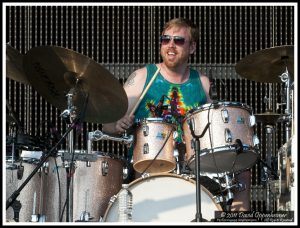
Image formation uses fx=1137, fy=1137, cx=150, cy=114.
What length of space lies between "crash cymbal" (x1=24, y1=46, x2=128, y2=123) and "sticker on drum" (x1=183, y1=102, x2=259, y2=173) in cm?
59

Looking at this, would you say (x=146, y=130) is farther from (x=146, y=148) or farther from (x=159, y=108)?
(x=159, y=108)

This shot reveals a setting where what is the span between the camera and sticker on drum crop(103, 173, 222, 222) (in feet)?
29.0

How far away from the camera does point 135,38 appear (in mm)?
12508

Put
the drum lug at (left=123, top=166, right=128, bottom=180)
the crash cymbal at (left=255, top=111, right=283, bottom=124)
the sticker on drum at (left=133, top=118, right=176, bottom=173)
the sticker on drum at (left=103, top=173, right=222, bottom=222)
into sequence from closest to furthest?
the sticker on drum at (left=103, top=173, right=222, bottom=222)
the sticker on drum at (left=133, top=118, right=176, bottom=173)
the drum lug at (left=123, top=166, right=128, bottom=180)
the crash cymbal at (left=255, top=111, right=283, bottom=124)

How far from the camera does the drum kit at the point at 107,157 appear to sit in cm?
880

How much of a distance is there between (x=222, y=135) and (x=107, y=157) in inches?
39.3

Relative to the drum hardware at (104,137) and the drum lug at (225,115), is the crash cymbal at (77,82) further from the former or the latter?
the drum lug at (225,115)

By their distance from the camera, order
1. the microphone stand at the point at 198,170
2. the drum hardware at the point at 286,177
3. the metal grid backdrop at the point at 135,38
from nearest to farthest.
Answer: the microphone stand at the point at 198,170, the drum hardware at the point at 286,177, the metal grid backdrop at the point at 135,38

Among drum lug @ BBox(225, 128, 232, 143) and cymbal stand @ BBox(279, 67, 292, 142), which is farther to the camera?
→ cymbal stand @ BBox(279, 67, 292, 142)

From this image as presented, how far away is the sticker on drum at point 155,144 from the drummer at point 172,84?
44cm

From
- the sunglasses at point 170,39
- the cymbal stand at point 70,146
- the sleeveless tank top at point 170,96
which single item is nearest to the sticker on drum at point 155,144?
the sleeveless tank top at point 170,96

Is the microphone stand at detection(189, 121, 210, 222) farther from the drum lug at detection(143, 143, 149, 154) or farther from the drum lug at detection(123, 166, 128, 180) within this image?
the drum lug at detection(123, 166, 128, 180)

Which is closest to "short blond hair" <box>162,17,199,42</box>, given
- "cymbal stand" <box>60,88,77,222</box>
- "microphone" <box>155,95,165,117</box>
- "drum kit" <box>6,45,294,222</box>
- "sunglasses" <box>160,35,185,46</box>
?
"sunglasses" <box>160,35,185,46</box>

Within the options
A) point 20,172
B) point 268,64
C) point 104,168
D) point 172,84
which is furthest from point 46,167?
point 268,64
